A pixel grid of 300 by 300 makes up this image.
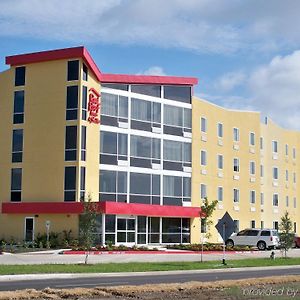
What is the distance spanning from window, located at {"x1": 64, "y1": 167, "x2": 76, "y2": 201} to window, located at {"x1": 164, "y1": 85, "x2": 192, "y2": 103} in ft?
35.1

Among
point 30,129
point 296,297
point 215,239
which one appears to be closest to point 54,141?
point 30,129

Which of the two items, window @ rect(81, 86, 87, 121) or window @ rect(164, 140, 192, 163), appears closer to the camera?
window @ rect(81, 86, 87, 121)

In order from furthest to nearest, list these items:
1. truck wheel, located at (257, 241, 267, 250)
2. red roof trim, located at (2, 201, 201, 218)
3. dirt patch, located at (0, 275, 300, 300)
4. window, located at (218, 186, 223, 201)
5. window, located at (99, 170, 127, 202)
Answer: window, located at (218, 186, 223, 201) → truck wheel, located at (257, 241, 267, 250) → window, located at (99, 170, 127, 202) → red roof trim, located at (2, 201, 201, 218) → dirt patch, located at (0, 275, 300, 300)

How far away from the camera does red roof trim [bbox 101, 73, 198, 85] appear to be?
4628cm

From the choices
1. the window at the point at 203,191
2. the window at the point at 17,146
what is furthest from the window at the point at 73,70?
the window at the point at 203,191

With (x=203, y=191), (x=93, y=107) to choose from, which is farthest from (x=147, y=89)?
(x=203, y=191)

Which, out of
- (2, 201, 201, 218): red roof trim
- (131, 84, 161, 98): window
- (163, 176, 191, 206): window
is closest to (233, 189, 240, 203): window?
(163, 176, 191, 206): window

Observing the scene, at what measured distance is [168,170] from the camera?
49.2 m

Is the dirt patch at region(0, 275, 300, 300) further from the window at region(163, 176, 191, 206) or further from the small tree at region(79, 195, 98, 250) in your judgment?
the window at region(163, 176, 191, 206)

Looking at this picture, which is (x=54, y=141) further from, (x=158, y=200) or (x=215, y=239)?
(x=215, y=239)

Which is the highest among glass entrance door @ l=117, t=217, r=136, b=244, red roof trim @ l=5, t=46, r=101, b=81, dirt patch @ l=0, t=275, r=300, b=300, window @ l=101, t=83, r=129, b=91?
red roof trim @ l=5, t=46, r=101, b=81

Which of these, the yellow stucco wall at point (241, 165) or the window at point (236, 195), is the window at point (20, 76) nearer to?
the yellow stucco wall at point (241, 165)

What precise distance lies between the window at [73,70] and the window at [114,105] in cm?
299

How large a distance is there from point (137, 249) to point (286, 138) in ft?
104
